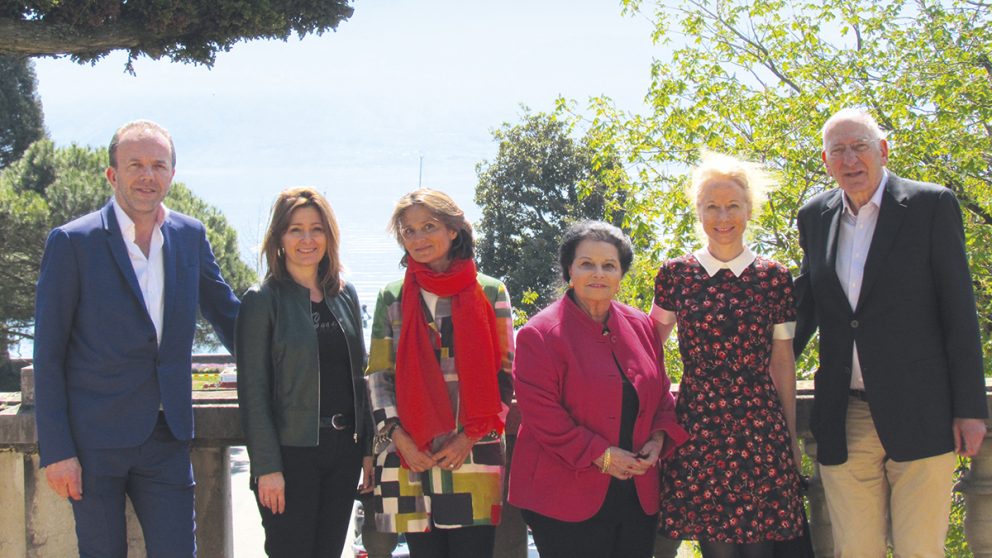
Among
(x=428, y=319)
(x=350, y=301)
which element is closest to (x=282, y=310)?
(x=350, y=301)

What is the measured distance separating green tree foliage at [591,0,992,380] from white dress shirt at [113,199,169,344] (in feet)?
20.4

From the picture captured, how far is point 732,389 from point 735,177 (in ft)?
2.46

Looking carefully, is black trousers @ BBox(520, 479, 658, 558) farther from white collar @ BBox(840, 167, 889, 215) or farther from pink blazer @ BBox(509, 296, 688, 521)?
white collar @ BBox(840, 167, 889, 215)

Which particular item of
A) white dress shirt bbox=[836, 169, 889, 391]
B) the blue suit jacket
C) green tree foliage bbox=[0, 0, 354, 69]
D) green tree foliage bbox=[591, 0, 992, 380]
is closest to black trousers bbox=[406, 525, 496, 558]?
the blue suit jacket

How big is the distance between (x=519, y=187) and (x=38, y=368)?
103 ft

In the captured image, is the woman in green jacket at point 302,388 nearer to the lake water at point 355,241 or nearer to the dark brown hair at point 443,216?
the lake water at point 355,241

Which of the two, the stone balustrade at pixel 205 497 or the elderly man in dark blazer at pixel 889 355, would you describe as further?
the stone balustrade at pixel 205 497

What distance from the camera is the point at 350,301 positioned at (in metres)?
3.64

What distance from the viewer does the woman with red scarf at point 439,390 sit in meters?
3.38

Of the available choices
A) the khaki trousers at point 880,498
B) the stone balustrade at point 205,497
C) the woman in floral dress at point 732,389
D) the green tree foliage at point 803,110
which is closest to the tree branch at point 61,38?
the green tree foliage at point 803,110

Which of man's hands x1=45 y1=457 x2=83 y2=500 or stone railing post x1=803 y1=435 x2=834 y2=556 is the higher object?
man's hands x1=45 y1=457 x2=83 y2=500

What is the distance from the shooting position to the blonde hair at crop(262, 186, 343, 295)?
3521 millimetres

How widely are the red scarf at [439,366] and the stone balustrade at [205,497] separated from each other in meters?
0.38

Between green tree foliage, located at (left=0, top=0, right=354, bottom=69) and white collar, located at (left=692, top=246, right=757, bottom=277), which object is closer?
white collar, located at (left=692, top=246, right=757, bottom=277)
